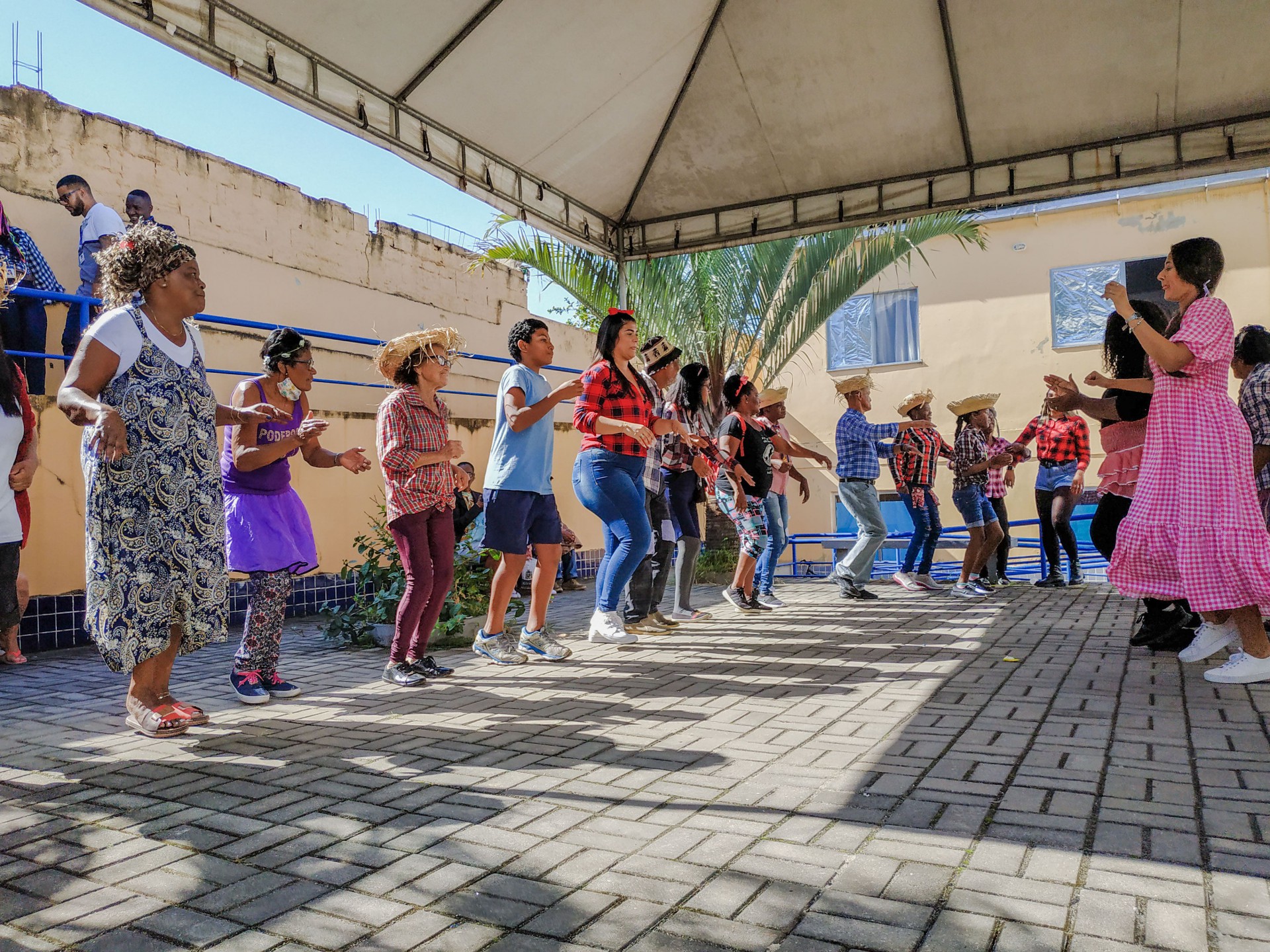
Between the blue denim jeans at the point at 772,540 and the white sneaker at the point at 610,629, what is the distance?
2.14 meters

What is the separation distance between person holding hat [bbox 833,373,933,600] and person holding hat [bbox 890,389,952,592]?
0.37 m

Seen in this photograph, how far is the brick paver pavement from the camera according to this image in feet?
6.66

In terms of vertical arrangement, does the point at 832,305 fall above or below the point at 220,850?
above

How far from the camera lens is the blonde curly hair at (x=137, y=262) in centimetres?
359

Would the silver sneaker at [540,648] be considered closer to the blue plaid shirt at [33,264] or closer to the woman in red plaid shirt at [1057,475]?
the blue plaid shirt at [33,264]

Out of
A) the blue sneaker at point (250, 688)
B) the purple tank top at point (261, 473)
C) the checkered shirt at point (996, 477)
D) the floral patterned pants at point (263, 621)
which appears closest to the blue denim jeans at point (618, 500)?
the purple tank top at point (261, 473)

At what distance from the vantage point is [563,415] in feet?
39.3

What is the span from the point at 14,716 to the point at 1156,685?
5105 mm

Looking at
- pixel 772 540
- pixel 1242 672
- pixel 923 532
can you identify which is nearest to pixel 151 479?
pixel 1242 672

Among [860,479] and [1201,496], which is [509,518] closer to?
[1201,496]

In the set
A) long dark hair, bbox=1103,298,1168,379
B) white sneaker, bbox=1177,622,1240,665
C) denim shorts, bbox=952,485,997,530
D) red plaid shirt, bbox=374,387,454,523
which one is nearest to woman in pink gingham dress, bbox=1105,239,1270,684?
white sneaker, bbox=1177,622,1240,665

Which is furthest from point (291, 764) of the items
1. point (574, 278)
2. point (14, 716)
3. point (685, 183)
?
point (574, 278)

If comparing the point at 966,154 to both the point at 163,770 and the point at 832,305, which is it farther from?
the point at 163,770

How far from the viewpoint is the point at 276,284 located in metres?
10.5
